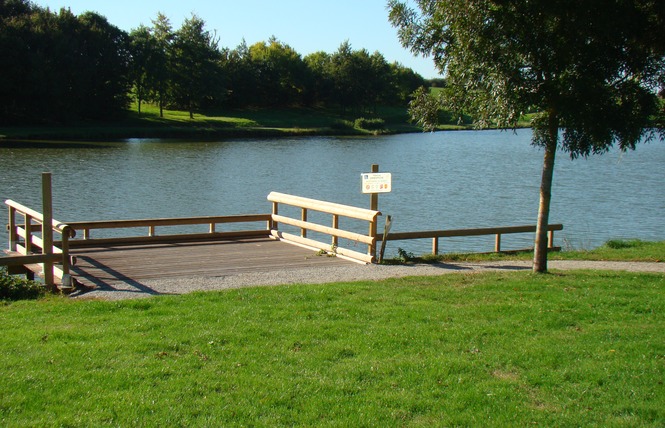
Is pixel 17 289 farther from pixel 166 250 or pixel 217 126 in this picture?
pixel 217 126

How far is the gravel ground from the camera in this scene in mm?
10656

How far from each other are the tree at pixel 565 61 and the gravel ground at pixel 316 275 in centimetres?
310

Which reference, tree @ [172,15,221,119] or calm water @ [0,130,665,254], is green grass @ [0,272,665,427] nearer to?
calm water @ [0,130,665,254]

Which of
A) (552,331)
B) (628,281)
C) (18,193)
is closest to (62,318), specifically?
(552,331)

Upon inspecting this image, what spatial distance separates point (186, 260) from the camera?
13.4m

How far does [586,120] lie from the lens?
34.2 ft

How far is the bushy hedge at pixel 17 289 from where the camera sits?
10.0 m

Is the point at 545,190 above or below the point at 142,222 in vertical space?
above

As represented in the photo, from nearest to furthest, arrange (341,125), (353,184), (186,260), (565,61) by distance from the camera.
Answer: (565,61)
(186,260)
(353,184)
(341,125)

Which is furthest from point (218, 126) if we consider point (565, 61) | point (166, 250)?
point (565, 61)

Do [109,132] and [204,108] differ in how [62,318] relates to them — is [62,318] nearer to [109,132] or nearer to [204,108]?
[109,132]

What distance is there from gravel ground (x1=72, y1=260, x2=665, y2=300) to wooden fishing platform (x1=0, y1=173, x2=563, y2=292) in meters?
0.47

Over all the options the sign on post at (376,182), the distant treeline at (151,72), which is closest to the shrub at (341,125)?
the distant treeline at (151,72)

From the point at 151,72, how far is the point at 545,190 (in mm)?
72216
